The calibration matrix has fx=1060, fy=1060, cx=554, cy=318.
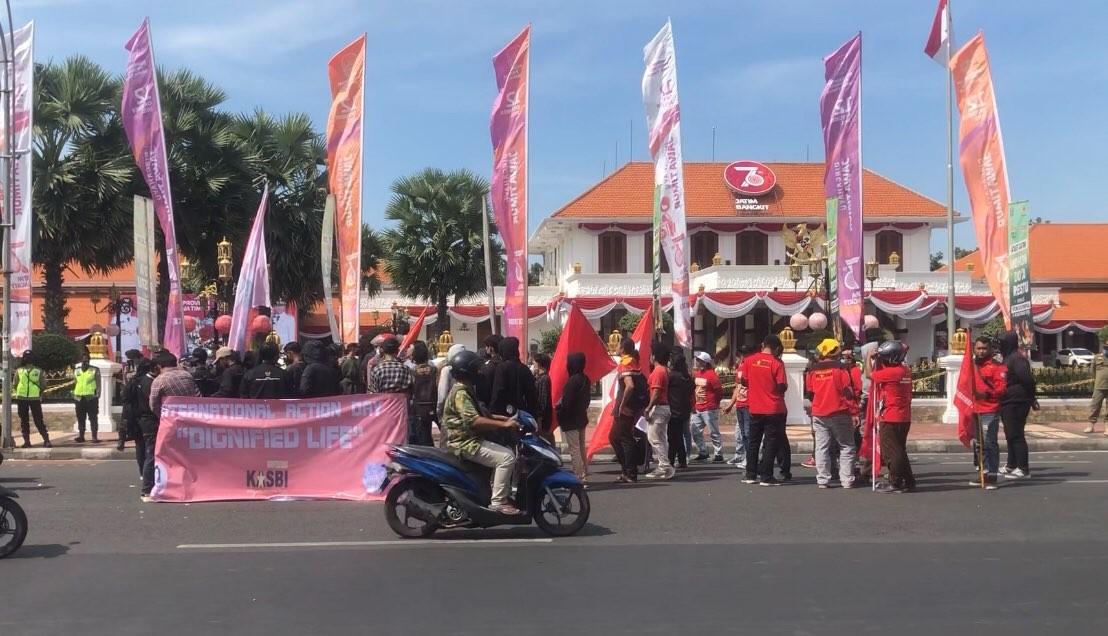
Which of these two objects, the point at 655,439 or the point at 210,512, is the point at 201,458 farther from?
the point at 655,439

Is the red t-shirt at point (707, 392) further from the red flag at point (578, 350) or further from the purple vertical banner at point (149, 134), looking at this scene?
the purple vertical banner at point (149, 134)

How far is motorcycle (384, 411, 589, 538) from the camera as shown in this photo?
27.9 ft

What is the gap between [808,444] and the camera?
53.6ft

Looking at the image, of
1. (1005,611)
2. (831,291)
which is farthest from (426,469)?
(831,291)

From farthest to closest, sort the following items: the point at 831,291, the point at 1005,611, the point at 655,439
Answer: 1. the point at 831,291
2. the point at 655,439
3. the point at 1005,611

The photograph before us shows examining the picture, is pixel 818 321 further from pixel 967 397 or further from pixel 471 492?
pixel 471 492

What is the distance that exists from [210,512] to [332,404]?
1.62 metres

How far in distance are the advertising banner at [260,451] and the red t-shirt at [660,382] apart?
118 inches

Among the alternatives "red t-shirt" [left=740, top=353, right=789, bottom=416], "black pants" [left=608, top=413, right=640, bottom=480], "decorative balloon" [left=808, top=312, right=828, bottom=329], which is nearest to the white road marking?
"black pants" [left=608, top=413, right=640, bottom=480]

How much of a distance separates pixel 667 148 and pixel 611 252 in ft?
84.2

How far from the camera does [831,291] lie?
63.6 feet

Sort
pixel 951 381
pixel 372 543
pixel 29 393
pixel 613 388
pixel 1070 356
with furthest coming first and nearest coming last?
pixel 1070 356 < pixel 951 381 < pixel 29 393 < pixel 613 388 < pixel 372 543

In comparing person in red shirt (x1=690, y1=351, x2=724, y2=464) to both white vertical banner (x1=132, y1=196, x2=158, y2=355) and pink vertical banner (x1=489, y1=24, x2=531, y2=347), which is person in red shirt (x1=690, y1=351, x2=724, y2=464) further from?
white vertical banner (x1=132, y1=196, x2=158, y2=355)

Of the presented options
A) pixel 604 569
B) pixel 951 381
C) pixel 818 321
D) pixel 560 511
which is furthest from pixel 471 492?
pixel 818 321
